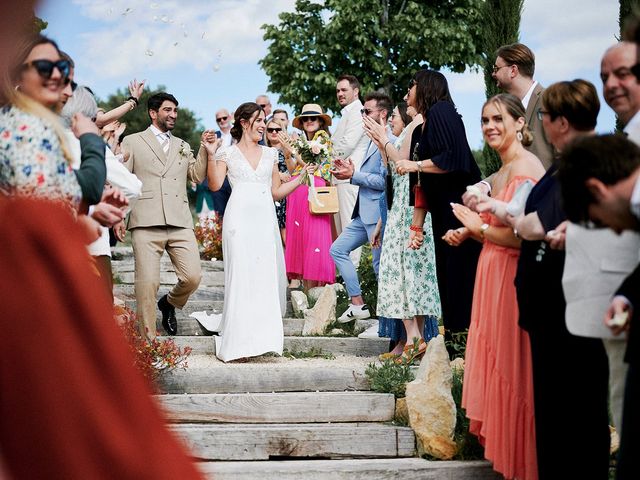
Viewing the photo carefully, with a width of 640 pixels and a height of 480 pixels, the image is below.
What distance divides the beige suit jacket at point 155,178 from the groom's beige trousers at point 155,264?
127 mm

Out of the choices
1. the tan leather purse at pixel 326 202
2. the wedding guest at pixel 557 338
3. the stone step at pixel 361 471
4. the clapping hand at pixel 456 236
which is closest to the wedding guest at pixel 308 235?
the tan leather purse at pixel 326 202

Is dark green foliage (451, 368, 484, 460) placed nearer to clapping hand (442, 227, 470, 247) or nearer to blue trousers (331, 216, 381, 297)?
clapping hand (442, 227, 470, 247)

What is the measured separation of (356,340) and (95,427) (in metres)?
8.15

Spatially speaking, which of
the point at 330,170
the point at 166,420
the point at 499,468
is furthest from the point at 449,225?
the point at 166,420

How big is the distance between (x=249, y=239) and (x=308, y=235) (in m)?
2.64

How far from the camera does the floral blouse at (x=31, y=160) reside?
1.43 meters

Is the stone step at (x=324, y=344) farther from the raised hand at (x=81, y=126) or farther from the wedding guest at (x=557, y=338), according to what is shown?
the raised hand at (x=81, y=126)

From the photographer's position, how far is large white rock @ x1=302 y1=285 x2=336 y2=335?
963 centimetres

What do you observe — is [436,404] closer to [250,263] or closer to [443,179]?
[443,179]

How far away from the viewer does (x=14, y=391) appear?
1085mm

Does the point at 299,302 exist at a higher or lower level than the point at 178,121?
lower

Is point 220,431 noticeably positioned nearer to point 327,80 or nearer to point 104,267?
point 104,267

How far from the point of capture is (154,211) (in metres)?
8.85

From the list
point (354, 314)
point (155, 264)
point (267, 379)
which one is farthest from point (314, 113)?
point (267, 379)
